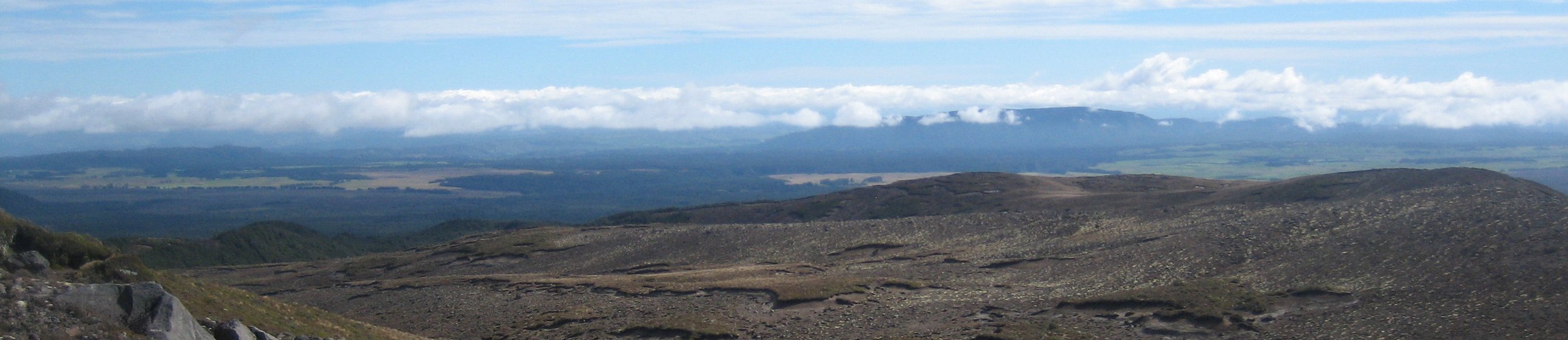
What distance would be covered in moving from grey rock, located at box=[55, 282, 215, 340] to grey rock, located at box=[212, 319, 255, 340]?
0.29 metres

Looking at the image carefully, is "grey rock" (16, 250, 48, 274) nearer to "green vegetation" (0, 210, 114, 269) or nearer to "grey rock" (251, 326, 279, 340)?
"green vegetation" (0, 210, 114, 269)

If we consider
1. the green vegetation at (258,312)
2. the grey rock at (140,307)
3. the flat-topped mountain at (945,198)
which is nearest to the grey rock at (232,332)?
the grey rock at (140,307)

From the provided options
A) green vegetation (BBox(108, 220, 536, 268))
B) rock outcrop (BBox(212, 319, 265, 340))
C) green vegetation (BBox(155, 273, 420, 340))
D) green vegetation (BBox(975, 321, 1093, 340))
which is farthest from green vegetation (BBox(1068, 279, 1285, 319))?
green vegetation (BBox(108, 220, 536, 268))

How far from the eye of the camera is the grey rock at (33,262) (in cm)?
1870

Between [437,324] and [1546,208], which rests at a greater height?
[1546,208]

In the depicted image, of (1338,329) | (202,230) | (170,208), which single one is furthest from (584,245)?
(170,208)

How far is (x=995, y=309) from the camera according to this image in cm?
3203

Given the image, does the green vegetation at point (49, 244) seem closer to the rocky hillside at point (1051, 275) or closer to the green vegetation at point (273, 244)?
the rocky hillside at point (1051, 275)

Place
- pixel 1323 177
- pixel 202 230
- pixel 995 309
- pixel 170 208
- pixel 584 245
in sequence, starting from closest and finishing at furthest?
pixel 995 309
pixel 584 245
pixel 1323 177
pixel 202 230
pixel 170 208

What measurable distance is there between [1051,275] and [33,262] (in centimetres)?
2962

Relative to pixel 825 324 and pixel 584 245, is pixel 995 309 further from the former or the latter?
pixel 584 245

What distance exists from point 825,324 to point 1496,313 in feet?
54.8

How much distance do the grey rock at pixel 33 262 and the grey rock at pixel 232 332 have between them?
3122mm

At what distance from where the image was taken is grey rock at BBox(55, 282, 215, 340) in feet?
56.0
